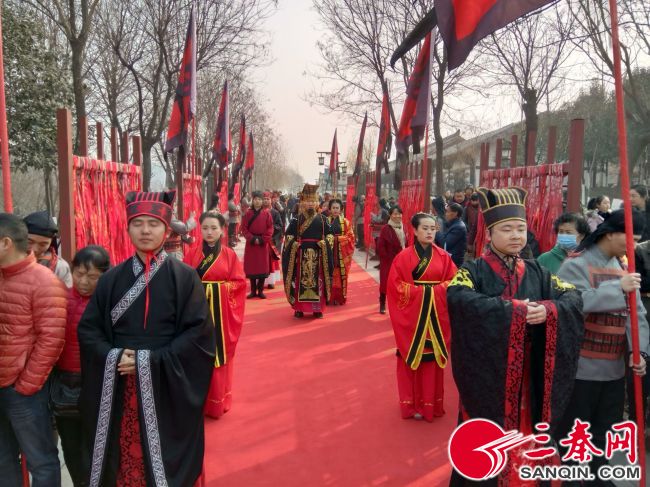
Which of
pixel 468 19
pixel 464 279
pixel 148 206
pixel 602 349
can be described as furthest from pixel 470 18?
pixel 148 206

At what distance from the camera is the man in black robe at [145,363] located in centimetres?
254

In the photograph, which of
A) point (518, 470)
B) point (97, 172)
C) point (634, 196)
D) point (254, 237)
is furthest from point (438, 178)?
point (518, 470)

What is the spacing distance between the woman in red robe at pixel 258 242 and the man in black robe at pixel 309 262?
4.45ft

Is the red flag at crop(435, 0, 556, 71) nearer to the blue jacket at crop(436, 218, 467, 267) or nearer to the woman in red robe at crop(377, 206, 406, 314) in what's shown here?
the blue jacket at crop(436, 218, 467, 267)

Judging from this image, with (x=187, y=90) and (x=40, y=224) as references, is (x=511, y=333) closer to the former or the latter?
(x=40, y=224)

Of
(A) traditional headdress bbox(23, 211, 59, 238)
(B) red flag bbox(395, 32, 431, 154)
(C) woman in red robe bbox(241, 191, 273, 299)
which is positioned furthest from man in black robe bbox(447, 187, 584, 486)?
(C) woman in red robe bbox(241, 191, 273, 299)

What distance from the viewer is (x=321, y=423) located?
419 centimetres

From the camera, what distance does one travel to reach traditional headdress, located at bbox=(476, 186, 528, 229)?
2.66m

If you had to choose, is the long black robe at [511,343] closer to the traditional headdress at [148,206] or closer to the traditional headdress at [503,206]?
the traditional headdress at [503,206]

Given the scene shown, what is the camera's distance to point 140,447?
2.65m

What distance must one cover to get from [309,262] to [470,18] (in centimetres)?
500

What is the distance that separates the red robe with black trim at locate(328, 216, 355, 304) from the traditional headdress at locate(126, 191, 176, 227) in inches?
221

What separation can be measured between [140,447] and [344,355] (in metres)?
3.53

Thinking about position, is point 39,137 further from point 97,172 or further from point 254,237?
point 97,172
